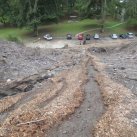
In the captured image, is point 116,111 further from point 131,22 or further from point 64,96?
point 131,22

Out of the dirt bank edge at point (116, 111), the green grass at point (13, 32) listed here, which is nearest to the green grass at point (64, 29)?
the green grass at point (13, 32)

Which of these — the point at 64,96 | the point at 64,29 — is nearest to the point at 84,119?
the point at 64,96

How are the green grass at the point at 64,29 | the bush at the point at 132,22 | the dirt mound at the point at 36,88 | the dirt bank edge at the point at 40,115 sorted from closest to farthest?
1. the dirt bank edge at the point at 40,115
2. the dirt mound at the point at 36,88
3. the green grass at the point at 64,29
4. the bush at the point at 132,22

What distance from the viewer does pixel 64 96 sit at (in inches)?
930

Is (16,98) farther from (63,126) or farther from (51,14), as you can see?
(51,14)

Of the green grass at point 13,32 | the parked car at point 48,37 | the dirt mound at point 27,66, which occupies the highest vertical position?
the dirt mound at point 27,66

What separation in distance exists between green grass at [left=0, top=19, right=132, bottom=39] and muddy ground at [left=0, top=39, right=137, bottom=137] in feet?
119

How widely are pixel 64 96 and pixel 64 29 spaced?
5548cm

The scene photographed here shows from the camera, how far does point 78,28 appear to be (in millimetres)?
78375

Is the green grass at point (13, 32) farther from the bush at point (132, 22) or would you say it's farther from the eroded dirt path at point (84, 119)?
the eroded dirt path at point (84, 119)

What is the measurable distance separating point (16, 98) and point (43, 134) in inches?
290

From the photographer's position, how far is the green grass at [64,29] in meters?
75.3

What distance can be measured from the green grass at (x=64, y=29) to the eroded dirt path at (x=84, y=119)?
5196 centimetres

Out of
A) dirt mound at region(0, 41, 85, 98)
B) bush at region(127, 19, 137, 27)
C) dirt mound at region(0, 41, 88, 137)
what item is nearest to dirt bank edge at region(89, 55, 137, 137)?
dirt mound at region(0, 41, 88, 137)
